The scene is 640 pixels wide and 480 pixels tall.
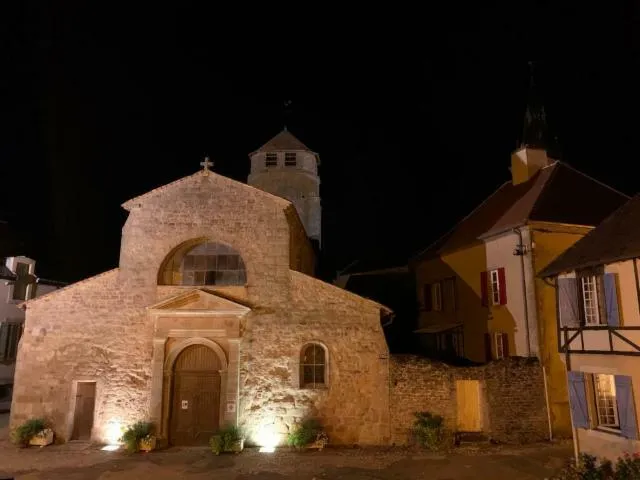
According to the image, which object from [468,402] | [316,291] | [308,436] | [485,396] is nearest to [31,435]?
[308,436]

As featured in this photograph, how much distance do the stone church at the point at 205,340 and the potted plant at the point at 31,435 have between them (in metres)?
0.34

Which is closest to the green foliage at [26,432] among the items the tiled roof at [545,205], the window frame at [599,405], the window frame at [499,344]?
the window frame at [499,344]

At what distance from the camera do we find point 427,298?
2289cm

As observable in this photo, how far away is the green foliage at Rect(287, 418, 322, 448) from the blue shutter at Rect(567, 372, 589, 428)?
7012 mm

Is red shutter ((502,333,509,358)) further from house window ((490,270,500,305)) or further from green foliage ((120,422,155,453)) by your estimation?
green foliage ((120,422,155,453))

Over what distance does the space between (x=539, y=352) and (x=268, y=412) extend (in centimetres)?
900

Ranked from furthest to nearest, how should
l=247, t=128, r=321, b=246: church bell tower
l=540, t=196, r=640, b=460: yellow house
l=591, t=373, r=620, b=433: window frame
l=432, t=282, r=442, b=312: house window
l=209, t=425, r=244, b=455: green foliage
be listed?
l=247, t=128, r=321, b=246: church bell tower
l=432, t=282, r=442, b=312: house window
l=209, t=425, r=244, b=455: green foliage
l=591, t=373, r=620, b=433: window frame
l=540, t=196, r=640, b=460: yellow house

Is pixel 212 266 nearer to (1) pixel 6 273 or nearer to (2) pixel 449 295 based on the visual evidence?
(2) pixel 449 295

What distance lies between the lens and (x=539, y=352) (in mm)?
16312

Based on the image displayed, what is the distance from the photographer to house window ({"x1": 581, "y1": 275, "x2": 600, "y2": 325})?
12.5 meters

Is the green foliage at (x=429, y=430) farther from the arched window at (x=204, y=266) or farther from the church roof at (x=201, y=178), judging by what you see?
the church roof at (x=201, y=178)

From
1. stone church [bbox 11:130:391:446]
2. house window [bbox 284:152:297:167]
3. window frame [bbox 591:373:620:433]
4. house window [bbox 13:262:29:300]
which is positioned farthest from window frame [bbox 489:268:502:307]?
house window [bbox 13:262:29:300]

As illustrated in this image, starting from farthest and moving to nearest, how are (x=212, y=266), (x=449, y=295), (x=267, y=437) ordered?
(x=449, y=295)
(x=212, y=266)
(x=267, y=437)

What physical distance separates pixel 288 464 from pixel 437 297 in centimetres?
1147
